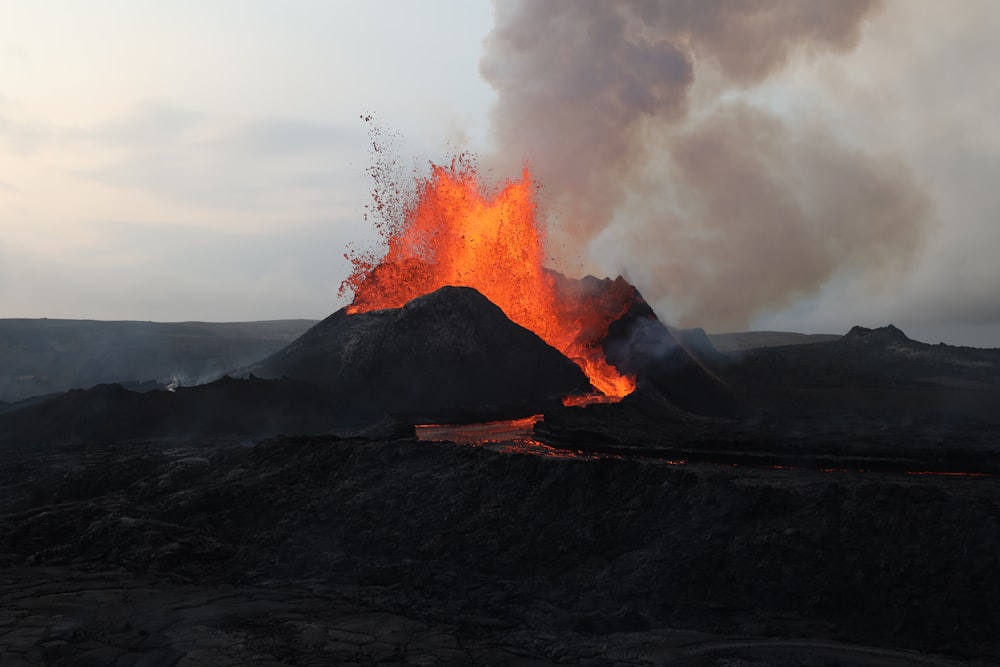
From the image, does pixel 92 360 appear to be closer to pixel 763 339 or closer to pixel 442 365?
pixel 442 365

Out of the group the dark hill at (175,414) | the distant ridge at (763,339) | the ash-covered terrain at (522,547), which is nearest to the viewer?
the ash-covered terrain at (522,547)

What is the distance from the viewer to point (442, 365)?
770 inches

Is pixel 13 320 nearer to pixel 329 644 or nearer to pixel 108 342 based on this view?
pixel 108 342

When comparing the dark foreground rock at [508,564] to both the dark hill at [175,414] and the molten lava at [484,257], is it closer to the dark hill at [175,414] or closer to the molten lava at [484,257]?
the dark hill at [175,414]

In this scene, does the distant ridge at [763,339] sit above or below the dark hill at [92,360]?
above

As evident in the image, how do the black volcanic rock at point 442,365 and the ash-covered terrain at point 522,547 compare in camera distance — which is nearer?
the ash-covered terrain at point 522,547

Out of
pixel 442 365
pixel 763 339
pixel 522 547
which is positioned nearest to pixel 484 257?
pixel 442 365

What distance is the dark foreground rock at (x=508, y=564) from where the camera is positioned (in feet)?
18.7

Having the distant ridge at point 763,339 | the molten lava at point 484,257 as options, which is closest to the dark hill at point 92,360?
the molten lava at point 484,257

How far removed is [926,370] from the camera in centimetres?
2806

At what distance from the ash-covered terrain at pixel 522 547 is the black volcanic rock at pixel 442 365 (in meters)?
3.74

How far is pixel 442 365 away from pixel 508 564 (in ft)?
40.2

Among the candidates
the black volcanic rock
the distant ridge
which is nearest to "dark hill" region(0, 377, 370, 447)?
the black volcanic rock

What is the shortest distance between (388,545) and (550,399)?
11000mm
